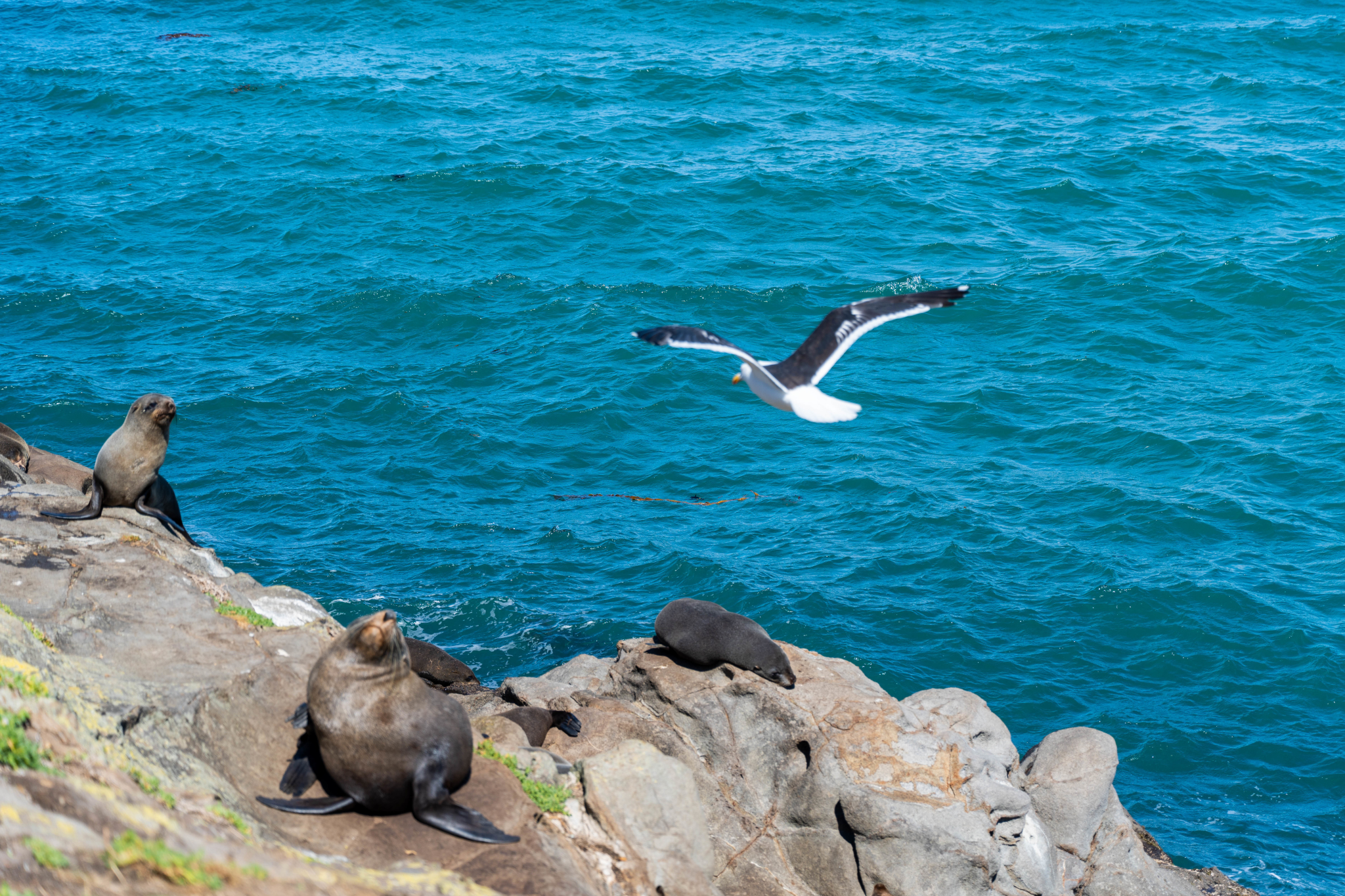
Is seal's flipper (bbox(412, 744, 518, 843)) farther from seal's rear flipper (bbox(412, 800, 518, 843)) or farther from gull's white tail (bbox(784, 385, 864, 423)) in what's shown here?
gull's white tail (bbox(784, 385, 864, 423))

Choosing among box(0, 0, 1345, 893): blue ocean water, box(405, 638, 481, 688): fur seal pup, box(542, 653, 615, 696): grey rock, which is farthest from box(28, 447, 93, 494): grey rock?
box(542, 653, 615, 696): grey rock

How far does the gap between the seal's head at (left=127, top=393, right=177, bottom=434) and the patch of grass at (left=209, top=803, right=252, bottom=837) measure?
8281 millimetres

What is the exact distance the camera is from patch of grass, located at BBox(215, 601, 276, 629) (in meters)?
10.8

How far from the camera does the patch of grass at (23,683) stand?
670 cm

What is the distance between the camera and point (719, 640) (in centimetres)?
1287

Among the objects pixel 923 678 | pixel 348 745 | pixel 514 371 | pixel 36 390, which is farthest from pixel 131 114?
pixel 348 745

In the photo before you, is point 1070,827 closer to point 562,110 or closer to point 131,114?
point 562,110

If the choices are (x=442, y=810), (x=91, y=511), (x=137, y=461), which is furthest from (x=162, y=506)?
(x=442, y=810)

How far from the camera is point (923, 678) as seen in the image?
17.5 m

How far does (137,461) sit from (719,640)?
7.46 metres

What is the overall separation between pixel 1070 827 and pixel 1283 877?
3.97 meters

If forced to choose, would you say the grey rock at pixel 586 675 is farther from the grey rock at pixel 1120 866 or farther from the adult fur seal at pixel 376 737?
the grey rock at pixel 1120 866

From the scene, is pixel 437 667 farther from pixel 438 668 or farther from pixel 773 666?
pixel 773 666

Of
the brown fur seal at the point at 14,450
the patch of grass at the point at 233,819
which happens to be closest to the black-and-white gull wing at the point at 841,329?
the patch of grass at the point at 233,819
